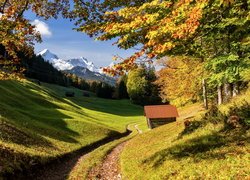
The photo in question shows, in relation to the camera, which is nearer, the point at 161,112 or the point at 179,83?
the point at 179,83

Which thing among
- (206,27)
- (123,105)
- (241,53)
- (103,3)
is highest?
(103,3)

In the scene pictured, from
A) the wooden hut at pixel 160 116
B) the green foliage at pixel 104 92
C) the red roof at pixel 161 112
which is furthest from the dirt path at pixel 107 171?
the green foliage at pixel 104 92

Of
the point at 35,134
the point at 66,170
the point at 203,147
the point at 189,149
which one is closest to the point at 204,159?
the point at 203,147

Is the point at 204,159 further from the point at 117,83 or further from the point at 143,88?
the point at 117,83

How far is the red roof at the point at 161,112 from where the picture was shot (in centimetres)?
6119

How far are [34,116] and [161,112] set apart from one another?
2369 cm

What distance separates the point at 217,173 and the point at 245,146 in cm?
316

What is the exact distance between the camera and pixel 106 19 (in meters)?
15.2

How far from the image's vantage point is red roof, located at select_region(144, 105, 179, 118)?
61.2 metres

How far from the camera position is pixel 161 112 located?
62.3 meters

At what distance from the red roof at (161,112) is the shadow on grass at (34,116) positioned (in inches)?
589

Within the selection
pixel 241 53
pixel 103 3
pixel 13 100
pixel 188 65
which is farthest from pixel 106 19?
pixel 13 100

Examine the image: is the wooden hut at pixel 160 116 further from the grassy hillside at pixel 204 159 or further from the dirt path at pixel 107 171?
the grassy hillside at pixel 204 159

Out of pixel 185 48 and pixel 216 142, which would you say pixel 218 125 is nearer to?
pixel 216 142
